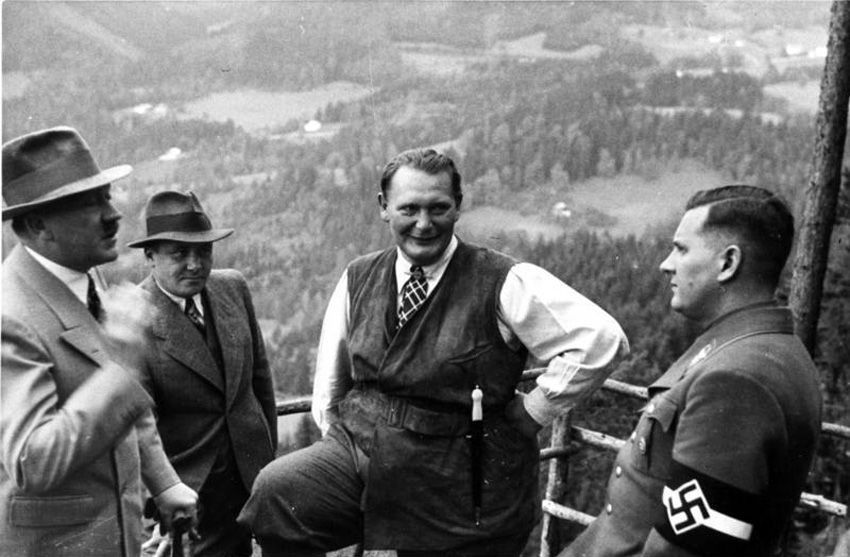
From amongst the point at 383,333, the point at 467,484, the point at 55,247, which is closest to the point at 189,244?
the point at 383,333

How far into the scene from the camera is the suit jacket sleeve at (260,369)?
3.54 m

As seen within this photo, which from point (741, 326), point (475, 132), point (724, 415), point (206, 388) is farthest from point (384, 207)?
point (475, 132)

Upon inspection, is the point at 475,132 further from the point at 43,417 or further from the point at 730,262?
the point at 43,417

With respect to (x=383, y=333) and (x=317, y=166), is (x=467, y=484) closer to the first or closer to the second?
(x=383, y=333)

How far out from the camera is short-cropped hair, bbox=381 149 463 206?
3004 millimetres

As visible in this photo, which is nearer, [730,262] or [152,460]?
[730,262]

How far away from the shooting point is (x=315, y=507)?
9.55 feet

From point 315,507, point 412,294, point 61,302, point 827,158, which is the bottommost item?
point 315,507

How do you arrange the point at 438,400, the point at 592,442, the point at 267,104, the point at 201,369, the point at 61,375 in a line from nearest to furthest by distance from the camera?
the point at 61,375 < the point at 438,400 < the point at 201,369 < the point at 592,442 < the point at 267,104

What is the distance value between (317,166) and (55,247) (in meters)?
5.92

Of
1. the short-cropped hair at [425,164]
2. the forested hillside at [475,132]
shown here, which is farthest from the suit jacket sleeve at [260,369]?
the forested hillside at [475,132]

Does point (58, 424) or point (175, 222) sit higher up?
point (175, 222)

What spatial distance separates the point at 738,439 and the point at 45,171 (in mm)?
1728

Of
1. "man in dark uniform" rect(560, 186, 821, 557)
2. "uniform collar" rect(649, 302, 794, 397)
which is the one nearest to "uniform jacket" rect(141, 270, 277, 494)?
"man in dark uniform" rect(560, 186, 821, 557)
